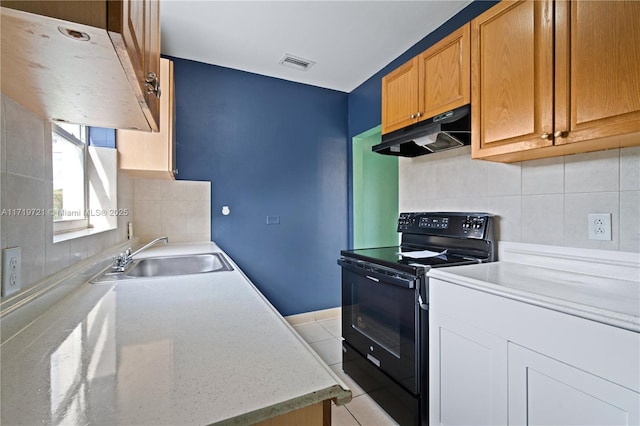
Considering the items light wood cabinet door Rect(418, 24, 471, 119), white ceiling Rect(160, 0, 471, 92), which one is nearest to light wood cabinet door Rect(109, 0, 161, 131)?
white ceiling Rect(160, 0, 471, 92)

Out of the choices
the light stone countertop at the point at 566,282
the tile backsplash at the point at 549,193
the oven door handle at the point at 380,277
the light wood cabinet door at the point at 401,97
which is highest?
the light wood cabinet door at the point at 401,97

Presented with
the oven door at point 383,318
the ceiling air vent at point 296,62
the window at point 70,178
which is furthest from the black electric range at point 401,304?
the ceiling air vent at point 296,62

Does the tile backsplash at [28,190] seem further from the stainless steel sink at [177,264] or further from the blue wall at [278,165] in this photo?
the blue wall at [278,165]

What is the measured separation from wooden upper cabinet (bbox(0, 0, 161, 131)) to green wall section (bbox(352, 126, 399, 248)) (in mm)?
2492

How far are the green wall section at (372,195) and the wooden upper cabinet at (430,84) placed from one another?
1.03 metres

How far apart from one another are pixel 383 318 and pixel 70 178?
6.30ft

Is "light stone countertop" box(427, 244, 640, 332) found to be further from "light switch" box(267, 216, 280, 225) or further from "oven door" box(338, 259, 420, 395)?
"light switch" box(267, 216, 280, 225)

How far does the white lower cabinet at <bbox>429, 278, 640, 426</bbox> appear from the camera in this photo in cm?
83

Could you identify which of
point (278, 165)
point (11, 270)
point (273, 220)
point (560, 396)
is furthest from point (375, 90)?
point (11, 270)

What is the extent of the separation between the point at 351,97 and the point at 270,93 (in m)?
0.95

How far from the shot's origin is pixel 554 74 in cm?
122

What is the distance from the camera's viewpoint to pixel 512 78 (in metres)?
1.38

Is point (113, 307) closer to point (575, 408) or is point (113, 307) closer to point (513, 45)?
point (575, 408)

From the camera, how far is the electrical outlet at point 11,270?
721 millimetres
